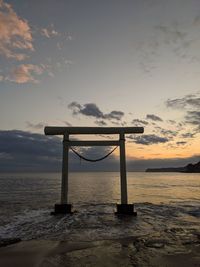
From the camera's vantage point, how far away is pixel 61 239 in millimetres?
8664

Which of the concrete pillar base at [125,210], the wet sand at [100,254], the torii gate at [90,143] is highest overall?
the torii gate at [90,143]

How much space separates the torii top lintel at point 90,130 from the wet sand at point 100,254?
20.4 ft

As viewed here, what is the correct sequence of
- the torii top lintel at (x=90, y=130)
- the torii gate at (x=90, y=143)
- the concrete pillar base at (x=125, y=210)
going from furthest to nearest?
1. the torii top lintel at (x=90, y=130)
2. the torii gate at (x=90, y=143)
3. the concrete pillar base at (x=125, y=210)

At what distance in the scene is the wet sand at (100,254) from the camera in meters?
6.09

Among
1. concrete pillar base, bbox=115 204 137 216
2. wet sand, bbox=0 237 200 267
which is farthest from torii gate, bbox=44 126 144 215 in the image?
wet sand, bbox=0 237 200 267

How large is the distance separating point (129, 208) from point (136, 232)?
→ 3655 millimetres

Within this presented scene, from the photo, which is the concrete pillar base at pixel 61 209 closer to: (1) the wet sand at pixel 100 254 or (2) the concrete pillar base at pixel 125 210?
(2) the concrete pillar base at pixel 125 210

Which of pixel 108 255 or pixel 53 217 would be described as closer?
pixel 108 255

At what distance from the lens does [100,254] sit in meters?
6.79

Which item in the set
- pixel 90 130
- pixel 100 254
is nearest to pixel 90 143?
pixel 90 130

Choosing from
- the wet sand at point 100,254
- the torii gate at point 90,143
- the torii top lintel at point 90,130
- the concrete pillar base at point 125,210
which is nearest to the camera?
the wet sand at point 100,254

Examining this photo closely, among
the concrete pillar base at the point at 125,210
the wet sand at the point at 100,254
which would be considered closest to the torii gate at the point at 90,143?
the concrete pillar base at the point at 125,210

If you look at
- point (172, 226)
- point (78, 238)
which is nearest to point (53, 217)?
point (78, 238)

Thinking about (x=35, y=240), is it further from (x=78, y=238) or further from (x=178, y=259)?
(x=178, y=259)
